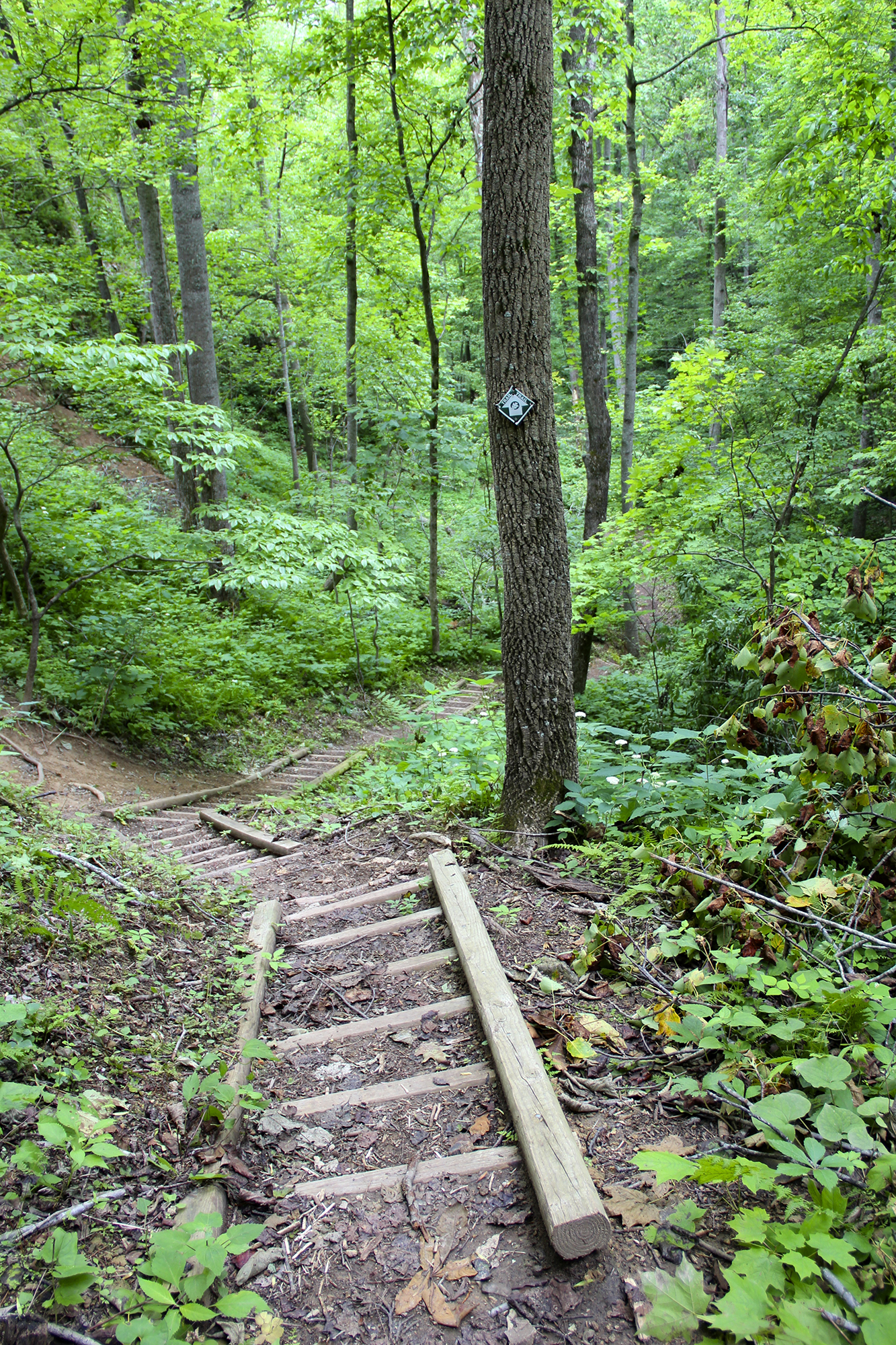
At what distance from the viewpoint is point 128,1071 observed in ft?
7.84

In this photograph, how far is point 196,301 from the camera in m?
10.9

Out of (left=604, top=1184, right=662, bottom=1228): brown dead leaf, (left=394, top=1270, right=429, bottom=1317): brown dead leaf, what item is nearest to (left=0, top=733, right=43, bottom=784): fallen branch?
(left=394, top=1270, right=429, bottom=1317): brown dead leaf

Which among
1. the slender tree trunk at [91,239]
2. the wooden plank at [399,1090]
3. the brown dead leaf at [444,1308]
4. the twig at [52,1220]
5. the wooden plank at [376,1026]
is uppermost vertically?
the slender tree trunk at [91,239]

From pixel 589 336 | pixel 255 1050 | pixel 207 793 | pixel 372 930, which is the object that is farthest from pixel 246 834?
pixel 589 336

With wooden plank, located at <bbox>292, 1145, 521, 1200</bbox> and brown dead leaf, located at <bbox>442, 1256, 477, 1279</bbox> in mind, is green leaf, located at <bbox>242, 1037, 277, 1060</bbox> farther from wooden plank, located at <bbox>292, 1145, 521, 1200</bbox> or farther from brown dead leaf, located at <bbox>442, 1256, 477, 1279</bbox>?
brown dead leaf, located at <bbox>442, 1256, 477, 1279</bbox>

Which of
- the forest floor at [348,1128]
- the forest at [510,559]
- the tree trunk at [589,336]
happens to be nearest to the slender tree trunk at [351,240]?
the forest at [510,559]

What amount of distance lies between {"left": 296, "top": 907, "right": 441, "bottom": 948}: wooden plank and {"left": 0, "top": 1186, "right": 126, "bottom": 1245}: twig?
6.13 feet

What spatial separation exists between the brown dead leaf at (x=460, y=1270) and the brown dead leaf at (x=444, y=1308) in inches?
1.7

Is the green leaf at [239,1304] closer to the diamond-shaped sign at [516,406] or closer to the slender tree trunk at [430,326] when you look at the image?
the diamond-shaped sign at [516,406]

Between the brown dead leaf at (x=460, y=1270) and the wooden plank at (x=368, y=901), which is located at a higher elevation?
the brown dead leaf at (x=460, y=1270)

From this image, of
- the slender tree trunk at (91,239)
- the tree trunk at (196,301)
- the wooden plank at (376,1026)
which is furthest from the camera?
the slender tree trunk at (91,239)

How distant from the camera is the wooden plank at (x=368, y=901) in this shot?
407cm

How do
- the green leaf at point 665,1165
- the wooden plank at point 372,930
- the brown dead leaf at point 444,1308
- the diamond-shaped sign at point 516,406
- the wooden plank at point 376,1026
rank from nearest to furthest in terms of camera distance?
the green leaf at point 665,1165 < the brown dead leaf at point 444,1308 < the wooden plank at point 376,1026 < the wooden plank at point 372,930 < the diamond-shaped sign at point 516,406

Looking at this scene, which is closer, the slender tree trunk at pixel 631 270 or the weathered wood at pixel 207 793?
the weathered wood at pixel 207 793
